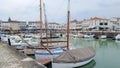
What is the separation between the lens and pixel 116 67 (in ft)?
66.0

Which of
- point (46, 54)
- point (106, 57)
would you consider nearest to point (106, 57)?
point (106, 57)

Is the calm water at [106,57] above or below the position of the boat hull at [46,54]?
below

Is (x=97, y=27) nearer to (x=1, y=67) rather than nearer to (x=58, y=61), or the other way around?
(x=58, y=61)

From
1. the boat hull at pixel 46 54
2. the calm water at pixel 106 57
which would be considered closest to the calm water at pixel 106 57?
the calm water at pixel 106 57

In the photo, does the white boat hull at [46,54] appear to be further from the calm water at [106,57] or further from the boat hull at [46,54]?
the calm water at [106,57]

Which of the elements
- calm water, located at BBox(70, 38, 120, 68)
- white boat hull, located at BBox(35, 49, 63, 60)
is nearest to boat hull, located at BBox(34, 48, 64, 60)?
white boat hull, located at BBox(35, 49, 63, 60)

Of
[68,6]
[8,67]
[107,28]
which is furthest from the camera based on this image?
[107,28]

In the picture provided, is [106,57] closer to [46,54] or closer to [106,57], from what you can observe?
[106,57]

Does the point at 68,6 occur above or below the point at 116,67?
above

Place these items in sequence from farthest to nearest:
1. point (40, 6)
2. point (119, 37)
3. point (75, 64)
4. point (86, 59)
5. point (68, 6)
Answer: point (119, 37) → point (40, 6) → point (68, 6) → point (86, 59) → point (75, 64)

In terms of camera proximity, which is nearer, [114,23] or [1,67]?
[1,67]

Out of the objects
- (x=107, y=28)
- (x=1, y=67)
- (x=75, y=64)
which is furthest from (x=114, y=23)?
(x=1, y=67)

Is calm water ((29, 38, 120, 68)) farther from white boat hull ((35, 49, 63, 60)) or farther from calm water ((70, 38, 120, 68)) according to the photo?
white boat hull ((35, 49, 63, 60))

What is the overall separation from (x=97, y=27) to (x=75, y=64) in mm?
86871
